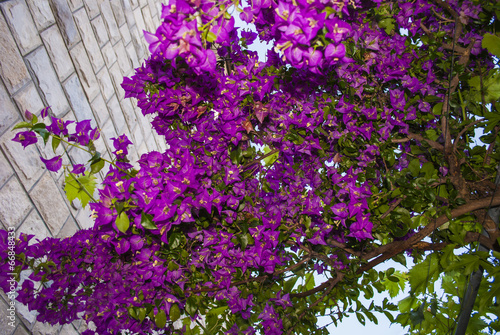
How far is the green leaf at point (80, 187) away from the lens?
104 centimetres

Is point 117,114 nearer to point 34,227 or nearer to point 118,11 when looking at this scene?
point 118,11

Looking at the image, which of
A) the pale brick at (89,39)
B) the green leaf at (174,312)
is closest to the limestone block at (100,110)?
the pale brick at (89,39)

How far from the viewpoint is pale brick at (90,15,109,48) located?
2207 mm

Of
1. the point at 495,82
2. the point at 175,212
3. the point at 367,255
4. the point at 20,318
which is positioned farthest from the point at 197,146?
the point at 20,318

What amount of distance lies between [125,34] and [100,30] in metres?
0.33

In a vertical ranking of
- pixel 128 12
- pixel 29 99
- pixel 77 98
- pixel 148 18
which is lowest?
pixel 29 99

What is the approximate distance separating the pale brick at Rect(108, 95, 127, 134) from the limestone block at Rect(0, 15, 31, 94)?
762 mm

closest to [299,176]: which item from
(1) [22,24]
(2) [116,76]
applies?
(1) [22,24]

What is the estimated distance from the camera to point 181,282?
1.04 metres

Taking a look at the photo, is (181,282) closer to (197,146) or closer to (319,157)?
(197,146)

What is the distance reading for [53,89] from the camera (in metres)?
1.80

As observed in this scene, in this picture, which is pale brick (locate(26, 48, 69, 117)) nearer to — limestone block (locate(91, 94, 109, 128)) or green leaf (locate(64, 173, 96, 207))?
limestone block (locate(91, 94, 109, 128))

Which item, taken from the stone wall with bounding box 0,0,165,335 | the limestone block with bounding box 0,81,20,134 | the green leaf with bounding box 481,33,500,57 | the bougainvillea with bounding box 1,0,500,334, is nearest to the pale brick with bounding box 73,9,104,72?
the stone wall with bounding box 0,0,165,335

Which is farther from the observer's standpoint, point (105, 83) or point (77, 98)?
point (105, 83)
